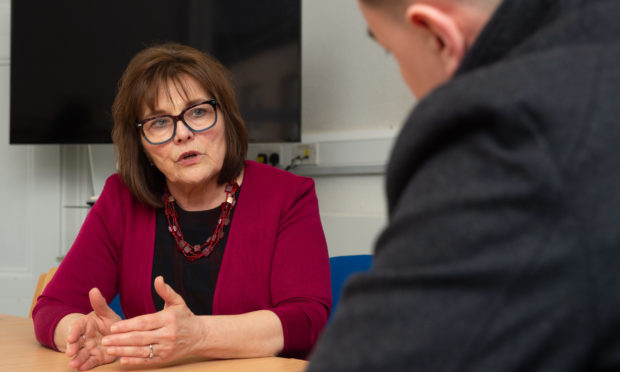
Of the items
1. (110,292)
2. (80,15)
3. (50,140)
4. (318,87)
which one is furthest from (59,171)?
(110,292)

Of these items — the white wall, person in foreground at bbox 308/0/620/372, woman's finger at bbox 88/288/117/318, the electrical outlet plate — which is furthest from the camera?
the electrical outlet plate

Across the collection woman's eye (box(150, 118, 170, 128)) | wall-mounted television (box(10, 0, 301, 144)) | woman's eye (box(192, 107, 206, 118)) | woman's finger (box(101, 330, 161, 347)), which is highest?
wall-mounted television (box(10, 0, 301, 144))

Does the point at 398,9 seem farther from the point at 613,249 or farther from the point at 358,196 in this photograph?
the point at 358,196

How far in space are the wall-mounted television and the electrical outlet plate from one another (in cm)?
18

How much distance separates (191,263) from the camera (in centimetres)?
168

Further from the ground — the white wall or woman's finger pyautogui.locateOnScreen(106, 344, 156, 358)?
the white wall

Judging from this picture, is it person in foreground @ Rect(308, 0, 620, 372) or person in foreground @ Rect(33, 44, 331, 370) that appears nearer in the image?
person in foreground @ Rect(308, 0, 620, 372)

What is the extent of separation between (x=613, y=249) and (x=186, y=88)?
4.73 ft

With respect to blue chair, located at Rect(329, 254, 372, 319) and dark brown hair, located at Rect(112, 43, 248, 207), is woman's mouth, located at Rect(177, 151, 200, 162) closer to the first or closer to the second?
dark brown hair, located at Rect(112, 43, 248, 207)

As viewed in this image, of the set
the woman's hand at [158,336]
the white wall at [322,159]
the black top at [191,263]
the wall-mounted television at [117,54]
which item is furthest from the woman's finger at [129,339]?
the wall-mounted television at [117,54]

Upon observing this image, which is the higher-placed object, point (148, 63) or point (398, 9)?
point (148, 63)

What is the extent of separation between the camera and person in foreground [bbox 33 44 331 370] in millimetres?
1587

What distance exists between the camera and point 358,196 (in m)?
2.73

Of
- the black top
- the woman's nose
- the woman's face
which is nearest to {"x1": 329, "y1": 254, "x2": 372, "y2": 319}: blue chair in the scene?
the black top
